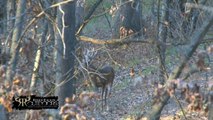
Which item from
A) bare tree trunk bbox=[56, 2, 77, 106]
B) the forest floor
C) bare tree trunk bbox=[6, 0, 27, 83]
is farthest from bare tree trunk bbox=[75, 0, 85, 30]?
bare tree trunk bbox=[6, 0, 27, 83]

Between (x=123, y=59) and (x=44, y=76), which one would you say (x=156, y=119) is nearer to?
(x=44, y=76)

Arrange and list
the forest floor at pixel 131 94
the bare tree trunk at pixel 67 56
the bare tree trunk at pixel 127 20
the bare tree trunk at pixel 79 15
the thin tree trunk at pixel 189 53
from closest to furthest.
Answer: the thin tree trunk at pixel 189 53, the bare tree trunk at pixel 67 56, the bare tree trunk at pixel 79 15, the forest floor at pixel 131 94, the bare tree trunk at pixel 127 20

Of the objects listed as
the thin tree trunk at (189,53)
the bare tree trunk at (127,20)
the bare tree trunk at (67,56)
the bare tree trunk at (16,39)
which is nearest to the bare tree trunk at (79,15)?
the bare tree trunk at (67,56)

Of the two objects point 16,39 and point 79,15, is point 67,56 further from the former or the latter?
Answer: point 79,15

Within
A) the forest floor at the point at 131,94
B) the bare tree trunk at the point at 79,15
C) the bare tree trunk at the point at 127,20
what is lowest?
the forest floor at the point at 131,94

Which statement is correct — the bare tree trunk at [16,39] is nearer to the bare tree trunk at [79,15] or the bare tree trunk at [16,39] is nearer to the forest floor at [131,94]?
the bare tree trunk at [79,15]

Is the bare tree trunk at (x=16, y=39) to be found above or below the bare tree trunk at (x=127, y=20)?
below

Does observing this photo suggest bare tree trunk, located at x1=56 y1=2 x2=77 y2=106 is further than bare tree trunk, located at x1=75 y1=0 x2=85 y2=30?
No

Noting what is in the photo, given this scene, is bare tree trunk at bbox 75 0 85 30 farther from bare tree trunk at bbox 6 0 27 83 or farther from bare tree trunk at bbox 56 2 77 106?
bare tree trunk at bbox 6 0 27 83

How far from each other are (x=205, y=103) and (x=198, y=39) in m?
0.86

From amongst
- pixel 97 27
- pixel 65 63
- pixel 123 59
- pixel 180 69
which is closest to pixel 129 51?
pixel 123 59

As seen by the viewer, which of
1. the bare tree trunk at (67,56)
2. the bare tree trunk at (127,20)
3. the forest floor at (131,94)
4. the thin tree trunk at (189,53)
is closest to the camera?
the thin tree trunk at (189,53)

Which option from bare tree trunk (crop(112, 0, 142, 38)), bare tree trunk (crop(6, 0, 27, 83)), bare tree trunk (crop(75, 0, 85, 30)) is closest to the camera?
bare tree trunk (crop(6, 0, 27, 83))

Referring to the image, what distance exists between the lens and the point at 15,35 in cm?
627
